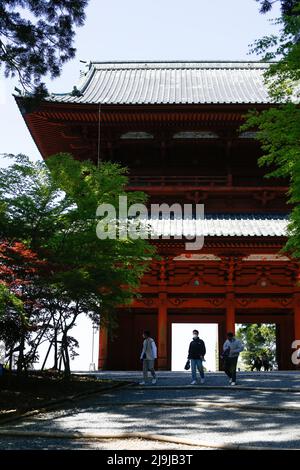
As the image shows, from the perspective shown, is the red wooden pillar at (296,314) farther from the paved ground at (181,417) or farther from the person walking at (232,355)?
the person walking at (232,355)

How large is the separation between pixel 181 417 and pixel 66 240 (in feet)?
16.8

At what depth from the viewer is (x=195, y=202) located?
21.2 m

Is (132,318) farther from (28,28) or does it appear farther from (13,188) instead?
(28,28)

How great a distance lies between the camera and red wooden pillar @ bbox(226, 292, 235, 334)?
62.5 feet

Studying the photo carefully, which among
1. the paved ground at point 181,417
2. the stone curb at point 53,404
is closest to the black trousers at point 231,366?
the paved ground at point 181,417

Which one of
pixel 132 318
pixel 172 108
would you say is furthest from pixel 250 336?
pixel 172 108

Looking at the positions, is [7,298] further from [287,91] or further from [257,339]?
[257,339]

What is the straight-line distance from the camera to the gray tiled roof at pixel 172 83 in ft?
80.9

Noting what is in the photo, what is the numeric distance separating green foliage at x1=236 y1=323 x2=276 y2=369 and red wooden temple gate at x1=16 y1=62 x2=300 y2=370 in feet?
87.0

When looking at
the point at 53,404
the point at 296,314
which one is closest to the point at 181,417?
the point at 53,404

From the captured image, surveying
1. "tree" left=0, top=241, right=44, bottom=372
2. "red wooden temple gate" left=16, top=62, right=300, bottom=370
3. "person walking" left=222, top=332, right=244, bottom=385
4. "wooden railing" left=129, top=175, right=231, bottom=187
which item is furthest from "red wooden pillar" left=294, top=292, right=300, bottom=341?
"tree" left=0, top=241, right=44, bottom=372

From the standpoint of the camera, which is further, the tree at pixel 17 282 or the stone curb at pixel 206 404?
the tree at pixel 17 282

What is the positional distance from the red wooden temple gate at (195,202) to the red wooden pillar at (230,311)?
38 millimetres

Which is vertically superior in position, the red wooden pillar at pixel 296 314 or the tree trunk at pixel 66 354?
the red wooden pillar at pixel 296 314
